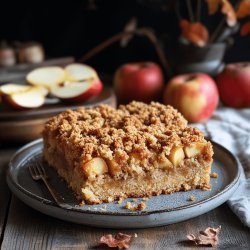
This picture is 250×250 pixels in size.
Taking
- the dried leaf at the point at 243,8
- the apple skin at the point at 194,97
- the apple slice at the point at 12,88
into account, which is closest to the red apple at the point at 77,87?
the apple slice at the point at 12,88

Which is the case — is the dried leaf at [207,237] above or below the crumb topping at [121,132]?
below

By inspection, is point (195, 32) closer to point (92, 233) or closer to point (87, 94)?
point (87, 94)

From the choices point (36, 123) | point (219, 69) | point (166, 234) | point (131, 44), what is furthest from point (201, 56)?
point (166, 234)

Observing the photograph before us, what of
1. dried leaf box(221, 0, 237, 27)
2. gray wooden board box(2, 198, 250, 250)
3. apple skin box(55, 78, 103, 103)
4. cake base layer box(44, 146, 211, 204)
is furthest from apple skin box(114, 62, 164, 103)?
gray wooden board box(2, 198, 250, 250)

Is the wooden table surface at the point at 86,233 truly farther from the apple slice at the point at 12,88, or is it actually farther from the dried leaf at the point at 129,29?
the dried leaf at the point at 129,29

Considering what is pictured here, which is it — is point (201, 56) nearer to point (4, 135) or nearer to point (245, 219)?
point (4, 135)
